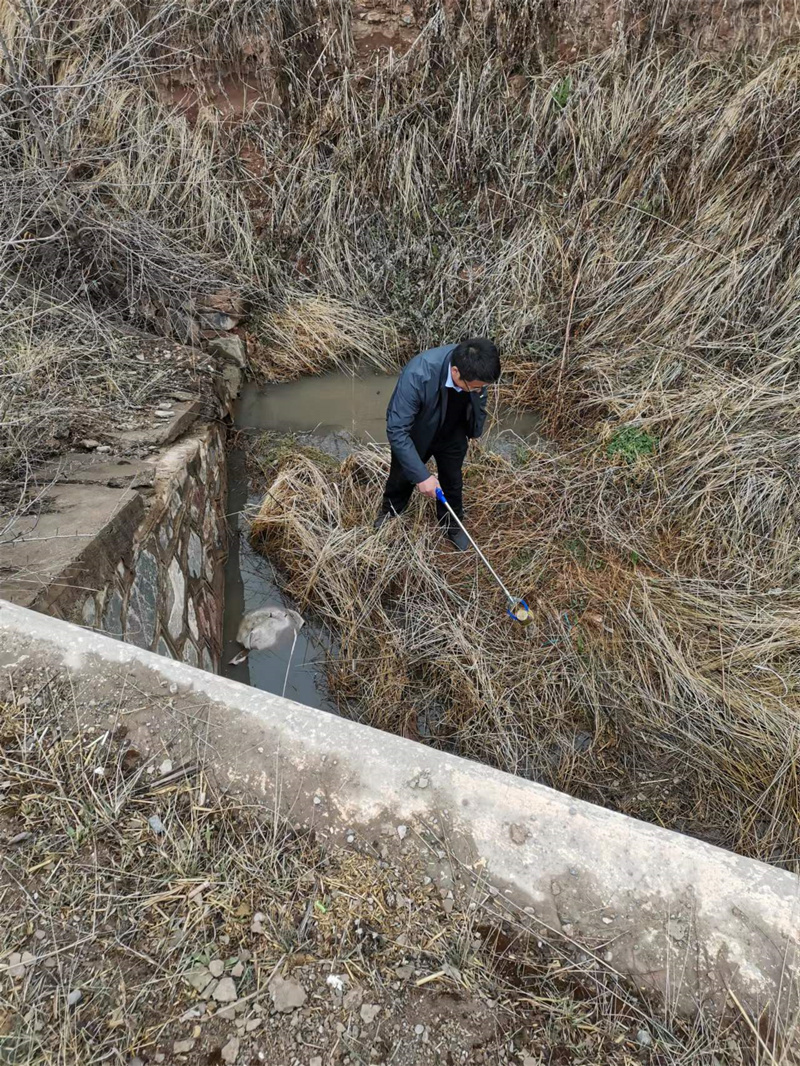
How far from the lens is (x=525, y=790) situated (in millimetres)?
1565

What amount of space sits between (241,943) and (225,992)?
9cm

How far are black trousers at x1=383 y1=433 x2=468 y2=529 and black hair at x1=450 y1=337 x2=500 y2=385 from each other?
2.20 ft

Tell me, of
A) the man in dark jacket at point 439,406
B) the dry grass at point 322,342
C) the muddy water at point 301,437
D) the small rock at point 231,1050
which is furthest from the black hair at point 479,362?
the dry grass at point 322,342

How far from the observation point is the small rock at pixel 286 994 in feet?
4.18

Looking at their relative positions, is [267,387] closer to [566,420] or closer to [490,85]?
[566,420]

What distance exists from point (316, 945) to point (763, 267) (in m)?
5.37

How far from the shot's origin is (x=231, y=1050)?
1.22 m

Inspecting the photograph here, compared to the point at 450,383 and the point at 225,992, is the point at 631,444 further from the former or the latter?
the point at 225,992

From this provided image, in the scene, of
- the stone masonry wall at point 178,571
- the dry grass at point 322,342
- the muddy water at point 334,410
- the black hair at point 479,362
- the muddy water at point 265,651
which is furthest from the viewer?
the dry grass at point 322,342

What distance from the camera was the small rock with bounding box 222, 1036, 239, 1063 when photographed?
1.21m

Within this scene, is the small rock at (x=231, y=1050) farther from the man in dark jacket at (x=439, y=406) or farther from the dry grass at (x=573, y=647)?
the man in dark jacket at (x=439, y=406)

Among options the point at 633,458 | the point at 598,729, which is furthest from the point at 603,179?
the point at 598,729

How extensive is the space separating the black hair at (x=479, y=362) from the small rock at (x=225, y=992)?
233 centimetres

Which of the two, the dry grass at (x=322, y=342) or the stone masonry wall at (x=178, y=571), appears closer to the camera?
the stone masonry wall at (x=178, y=571)
